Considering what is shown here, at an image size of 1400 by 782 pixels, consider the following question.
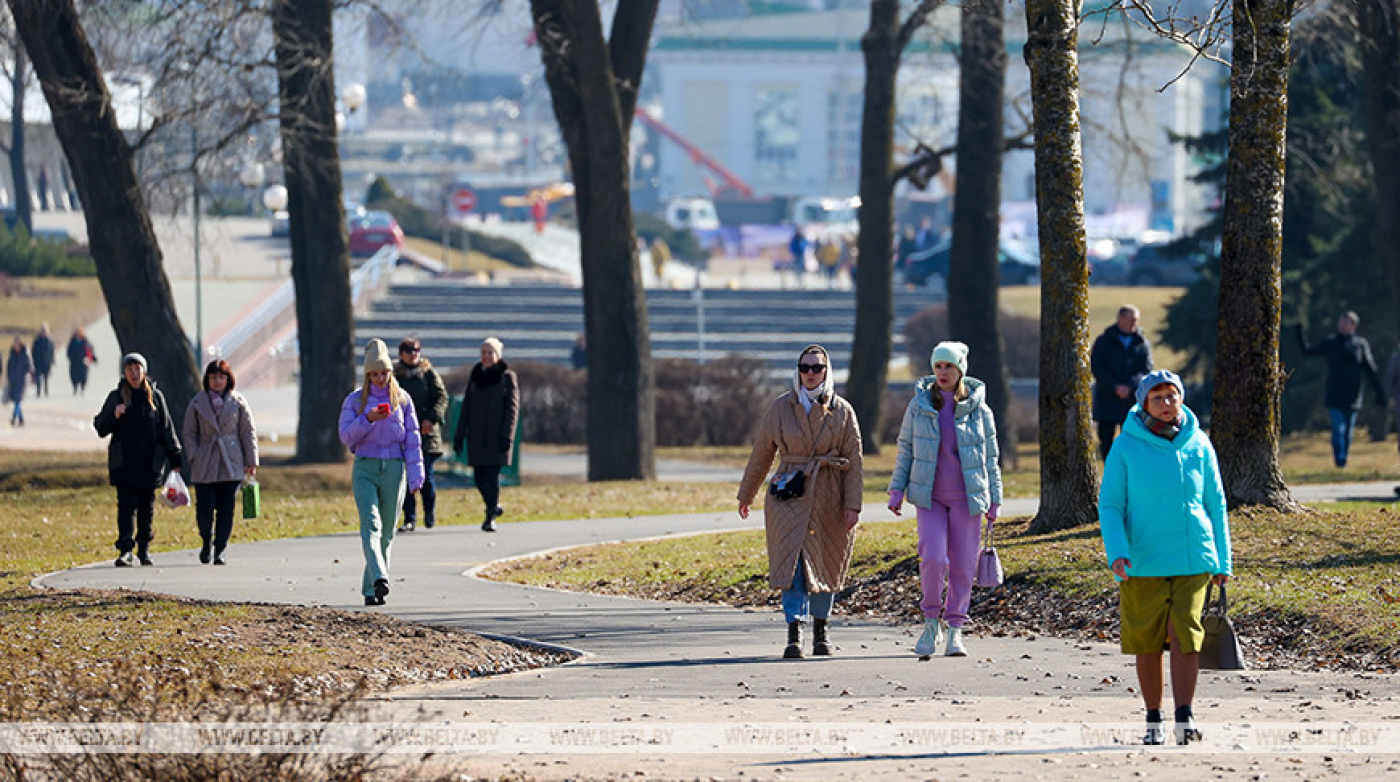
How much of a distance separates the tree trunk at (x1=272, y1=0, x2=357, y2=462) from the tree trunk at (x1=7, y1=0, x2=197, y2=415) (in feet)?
8.89

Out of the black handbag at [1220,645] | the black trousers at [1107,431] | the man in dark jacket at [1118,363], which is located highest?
the man in dark jacket at [1118,363]

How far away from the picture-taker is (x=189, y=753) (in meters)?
7.04

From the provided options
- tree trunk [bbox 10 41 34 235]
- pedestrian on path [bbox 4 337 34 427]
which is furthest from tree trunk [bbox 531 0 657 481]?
tree trunk [bbox 10 41 34 235]

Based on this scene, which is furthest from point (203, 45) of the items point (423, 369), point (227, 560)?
point (227, 560)

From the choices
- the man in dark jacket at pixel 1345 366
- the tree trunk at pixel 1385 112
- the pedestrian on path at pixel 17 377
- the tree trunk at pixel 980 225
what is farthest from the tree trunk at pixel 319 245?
the pedestrian on path at pixel 17 377

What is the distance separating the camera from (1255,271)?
1471 cm

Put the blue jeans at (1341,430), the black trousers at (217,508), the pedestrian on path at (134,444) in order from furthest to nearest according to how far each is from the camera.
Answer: the blue jeans at (1341,430) < the black trousers at (217,508) < the pedestrian on path at (134,444)

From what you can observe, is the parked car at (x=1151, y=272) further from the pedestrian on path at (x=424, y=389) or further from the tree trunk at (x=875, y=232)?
the pedestrian on path at (x=424, y=389)

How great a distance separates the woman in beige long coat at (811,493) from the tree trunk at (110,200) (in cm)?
1329

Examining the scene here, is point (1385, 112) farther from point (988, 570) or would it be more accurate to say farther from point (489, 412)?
point (988, 570)

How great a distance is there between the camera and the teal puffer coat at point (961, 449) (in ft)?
37.0

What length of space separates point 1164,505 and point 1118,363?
9.69 m

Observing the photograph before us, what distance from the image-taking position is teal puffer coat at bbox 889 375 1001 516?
37.0 feet

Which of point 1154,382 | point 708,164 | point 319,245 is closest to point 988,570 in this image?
point 1154,382
